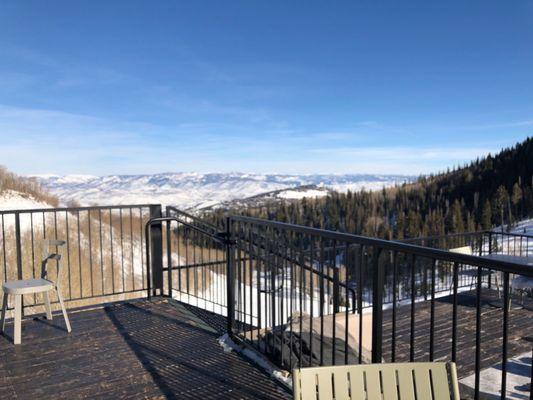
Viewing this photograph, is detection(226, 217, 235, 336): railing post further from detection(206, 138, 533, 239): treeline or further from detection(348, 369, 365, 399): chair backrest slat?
→ detection(206, 138, 533, 239): treeline

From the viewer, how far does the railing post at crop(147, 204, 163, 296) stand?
5438 mm

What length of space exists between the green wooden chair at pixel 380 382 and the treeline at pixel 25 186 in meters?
25.5

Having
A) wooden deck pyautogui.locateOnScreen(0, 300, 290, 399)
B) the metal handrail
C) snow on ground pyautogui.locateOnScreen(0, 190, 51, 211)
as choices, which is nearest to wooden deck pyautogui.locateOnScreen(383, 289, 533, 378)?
wooden deck pyautogui.locateOnScreen(0, 300, 290, 399)

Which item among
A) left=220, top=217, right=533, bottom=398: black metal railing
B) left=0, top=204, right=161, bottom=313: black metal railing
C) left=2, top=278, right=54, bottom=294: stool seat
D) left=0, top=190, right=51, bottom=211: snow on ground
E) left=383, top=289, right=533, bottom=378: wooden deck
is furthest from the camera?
left=0, top=190, right=51, bottom=211: snow on ground

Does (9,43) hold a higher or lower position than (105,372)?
higher

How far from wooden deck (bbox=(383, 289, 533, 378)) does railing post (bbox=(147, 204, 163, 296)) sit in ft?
10.5

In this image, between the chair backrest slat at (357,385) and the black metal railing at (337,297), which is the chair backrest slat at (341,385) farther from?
the black metal railing at (337,297)

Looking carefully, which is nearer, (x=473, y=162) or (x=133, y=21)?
(x=133, y=21)

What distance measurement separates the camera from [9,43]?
11719 millimetres

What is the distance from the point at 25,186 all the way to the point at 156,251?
75.1ft

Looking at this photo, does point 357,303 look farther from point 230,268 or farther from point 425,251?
point 230,268

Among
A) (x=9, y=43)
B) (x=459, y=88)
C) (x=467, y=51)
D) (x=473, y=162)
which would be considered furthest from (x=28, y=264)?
(x=473, y=162)

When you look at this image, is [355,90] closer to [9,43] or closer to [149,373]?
[9,43]

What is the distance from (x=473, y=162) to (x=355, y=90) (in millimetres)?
68415
